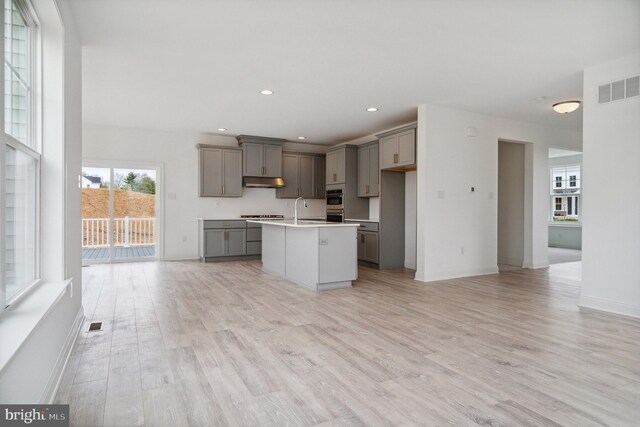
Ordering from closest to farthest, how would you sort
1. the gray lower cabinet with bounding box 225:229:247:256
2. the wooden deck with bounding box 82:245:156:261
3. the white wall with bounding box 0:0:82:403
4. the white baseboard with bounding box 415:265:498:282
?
the white wall with bounding box 0:0:82:403 < the white baseboard with bounding box 415:265:498:282 < the wooden deck with bounding box 82:245:156:261 < the gray lower cabinet with bounding box 225:229:247:256

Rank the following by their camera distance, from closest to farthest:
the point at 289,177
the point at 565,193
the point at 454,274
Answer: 1. the point at 454,274
2. the point at 289,177
3. the point at 565,193

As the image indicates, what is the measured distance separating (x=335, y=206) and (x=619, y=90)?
5161mm

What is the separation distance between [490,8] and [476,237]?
158 inches

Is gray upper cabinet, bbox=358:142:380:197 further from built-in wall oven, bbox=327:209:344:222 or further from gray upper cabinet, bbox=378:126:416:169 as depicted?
built-in wall oven, bbox=327:209:344:222

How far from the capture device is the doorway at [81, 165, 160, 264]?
282 inches

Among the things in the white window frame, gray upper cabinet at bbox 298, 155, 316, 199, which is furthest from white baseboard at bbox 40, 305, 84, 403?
the white window frame

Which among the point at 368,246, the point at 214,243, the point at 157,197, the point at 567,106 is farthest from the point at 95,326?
the point at 567,106

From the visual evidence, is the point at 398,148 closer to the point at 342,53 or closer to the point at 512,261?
the point at 342,53

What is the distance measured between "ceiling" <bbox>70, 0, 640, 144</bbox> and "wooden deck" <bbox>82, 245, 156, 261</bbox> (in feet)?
9.36

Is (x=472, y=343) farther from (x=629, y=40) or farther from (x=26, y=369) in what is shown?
(x=629, y=40)

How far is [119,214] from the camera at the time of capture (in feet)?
24.1

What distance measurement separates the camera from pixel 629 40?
3449 mm

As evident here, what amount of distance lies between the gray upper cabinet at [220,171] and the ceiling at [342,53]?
1588 millimetres

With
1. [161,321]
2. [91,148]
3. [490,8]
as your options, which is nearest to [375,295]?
[161,321]
